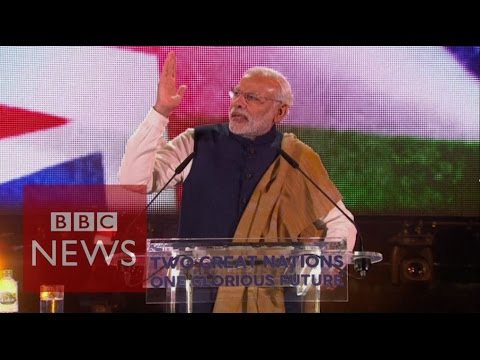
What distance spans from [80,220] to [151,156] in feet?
1.89

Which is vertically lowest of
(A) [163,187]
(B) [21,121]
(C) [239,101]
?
(A) [163,187]

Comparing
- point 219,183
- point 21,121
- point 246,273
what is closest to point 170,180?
point 219,183

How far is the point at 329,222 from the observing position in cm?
441

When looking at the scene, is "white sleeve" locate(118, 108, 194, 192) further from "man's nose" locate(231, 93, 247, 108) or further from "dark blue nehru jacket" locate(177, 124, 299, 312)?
"man's nose" locate(231, 93, 247, 108)

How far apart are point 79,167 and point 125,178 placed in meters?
0.29

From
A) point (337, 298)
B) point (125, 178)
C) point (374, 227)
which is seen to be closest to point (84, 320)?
point (125, 178)

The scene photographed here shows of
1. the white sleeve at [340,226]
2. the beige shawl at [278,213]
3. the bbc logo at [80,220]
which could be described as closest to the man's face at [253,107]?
the beige shawl at [278,213]

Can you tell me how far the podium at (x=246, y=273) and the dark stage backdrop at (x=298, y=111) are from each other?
397 mm

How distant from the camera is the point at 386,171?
175 inches

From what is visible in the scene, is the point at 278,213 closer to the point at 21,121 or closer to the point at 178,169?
the point at 178,169

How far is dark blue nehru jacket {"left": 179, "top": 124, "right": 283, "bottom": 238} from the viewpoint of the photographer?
14.4 feet

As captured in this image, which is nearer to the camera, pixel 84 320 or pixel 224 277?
pixel 224 277

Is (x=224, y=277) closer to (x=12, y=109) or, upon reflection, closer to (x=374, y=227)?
(x=374, y=227)

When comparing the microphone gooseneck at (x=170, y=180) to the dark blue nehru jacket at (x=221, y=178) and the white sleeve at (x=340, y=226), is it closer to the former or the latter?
the dark blue nehru jacket at (x=221, y=178)
